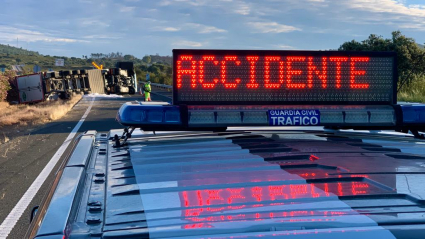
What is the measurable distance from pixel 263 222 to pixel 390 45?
104 ft

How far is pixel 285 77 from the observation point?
12.7ft

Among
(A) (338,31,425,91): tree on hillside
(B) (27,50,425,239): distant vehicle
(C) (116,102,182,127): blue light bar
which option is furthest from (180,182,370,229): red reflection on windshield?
(A) (338,31,425,91): tree on hillside

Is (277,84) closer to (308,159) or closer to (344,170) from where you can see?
(308,159)

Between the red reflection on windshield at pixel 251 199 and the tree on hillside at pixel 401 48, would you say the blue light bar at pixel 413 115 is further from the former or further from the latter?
the tree on hillside at pixel 401 48

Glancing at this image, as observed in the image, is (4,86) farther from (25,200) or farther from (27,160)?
(25,200)

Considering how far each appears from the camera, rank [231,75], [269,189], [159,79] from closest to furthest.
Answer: [269,189]
[231,75]
[159,79]

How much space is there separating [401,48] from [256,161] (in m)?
29.2

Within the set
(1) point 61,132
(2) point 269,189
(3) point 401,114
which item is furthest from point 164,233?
(1) point 61,132

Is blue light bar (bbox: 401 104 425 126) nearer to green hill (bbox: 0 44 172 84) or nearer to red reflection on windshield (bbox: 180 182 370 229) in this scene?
red reflection on windshield (bbox: 180 182 370 229)

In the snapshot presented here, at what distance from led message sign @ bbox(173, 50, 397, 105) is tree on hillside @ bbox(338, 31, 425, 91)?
851 inches

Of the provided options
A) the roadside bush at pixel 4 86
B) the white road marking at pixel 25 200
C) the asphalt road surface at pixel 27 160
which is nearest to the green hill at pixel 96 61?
the roadside bush at pixel 4 86

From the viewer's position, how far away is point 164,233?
1676mm

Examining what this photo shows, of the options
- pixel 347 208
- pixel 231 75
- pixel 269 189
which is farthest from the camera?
pixel 231 75

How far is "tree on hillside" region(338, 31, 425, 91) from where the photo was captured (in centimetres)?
2606
